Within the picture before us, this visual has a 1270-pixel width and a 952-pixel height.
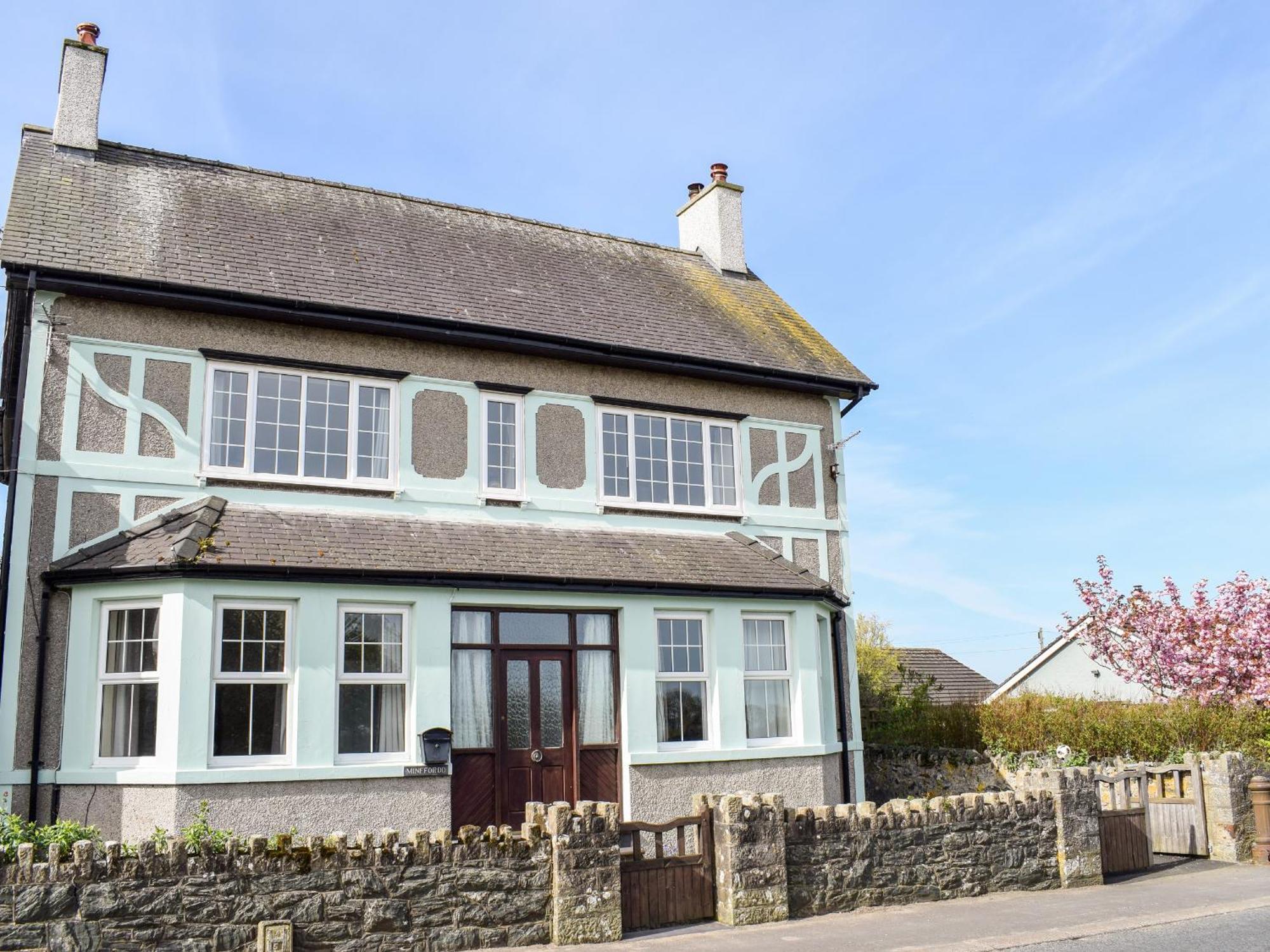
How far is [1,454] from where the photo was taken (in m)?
16.2

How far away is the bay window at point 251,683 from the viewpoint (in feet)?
38.2

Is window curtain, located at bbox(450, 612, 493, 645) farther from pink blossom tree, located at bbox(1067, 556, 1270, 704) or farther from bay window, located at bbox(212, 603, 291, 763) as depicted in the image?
pink blossom tree, located at bbox(1067, 556, 1270, 704)

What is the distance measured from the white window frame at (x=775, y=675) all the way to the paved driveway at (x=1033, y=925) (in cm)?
365

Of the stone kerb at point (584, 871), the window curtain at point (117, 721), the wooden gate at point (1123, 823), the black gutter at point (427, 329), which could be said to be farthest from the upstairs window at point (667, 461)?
the window curtain at point (117, 721)

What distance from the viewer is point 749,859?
10.1 m

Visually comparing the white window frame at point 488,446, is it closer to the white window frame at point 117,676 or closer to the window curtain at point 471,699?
the window curtain at point 471,699

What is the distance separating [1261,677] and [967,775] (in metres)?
10.8

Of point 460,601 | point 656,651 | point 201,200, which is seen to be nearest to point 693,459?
point 656,651

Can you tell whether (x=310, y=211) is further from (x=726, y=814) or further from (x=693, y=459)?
(x=726, y=814)

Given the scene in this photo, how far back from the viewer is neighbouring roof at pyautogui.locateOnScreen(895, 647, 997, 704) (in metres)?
35.2

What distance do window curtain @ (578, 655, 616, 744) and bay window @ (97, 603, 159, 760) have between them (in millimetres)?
4827

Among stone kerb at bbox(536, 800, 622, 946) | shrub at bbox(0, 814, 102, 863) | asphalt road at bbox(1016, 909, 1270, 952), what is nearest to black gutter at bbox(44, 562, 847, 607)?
shrub at bbox(0, 814, 102, 863)

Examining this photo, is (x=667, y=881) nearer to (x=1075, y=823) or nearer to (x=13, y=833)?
(x=1075, y=823)

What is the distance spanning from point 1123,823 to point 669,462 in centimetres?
734
